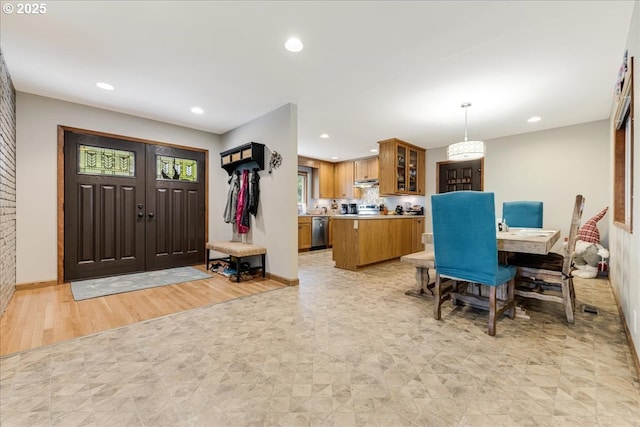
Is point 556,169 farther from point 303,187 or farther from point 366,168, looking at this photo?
point 303,187

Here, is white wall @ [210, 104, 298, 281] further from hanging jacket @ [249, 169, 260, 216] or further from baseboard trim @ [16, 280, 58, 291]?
baseboard trim @ [16, 280, 58, 291]

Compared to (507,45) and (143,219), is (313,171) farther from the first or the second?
(507,45)

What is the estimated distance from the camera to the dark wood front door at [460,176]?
5.56 m

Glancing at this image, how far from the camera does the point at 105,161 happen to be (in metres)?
3.94

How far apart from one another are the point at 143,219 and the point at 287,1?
380 cm

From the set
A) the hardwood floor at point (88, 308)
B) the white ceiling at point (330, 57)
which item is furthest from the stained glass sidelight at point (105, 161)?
the hardwood floor at point (88, 308)

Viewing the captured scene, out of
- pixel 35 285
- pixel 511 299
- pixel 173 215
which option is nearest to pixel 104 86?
pixel 173 215

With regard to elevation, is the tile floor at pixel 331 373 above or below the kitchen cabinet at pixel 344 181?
below

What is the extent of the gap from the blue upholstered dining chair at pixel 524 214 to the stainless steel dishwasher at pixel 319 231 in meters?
3.92

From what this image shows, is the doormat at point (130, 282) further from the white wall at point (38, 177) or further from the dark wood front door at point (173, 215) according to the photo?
the white wall at point (38, 177)

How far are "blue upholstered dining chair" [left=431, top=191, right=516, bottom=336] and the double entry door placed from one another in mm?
4025

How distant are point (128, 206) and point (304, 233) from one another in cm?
352

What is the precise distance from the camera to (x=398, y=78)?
2.89 metres

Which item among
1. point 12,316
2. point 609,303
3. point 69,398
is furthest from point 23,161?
point 609,303
